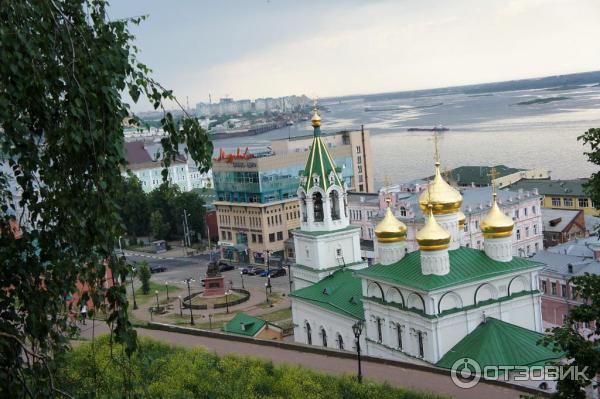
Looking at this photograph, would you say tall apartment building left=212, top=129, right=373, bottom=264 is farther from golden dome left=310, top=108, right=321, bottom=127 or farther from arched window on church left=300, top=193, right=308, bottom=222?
golden dome left=310, top=108, right=321, bottom=127

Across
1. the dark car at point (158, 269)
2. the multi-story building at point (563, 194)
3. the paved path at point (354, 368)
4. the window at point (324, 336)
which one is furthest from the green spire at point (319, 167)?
the dark car at point (158, 269)

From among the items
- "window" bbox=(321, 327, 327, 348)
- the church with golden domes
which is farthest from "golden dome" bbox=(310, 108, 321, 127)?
"window" bbox=(321, 327, 327, 348)

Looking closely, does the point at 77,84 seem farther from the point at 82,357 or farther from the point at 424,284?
the point at 424,284

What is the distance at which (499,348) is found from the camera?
15.0 meters

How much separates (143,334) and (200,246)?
3050 cm

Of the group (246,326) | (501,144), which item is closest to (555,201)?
(246,326)

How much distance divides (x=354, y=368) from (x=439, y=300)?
2787mm

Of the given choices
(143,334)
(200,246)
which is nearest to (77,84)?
(143,334)

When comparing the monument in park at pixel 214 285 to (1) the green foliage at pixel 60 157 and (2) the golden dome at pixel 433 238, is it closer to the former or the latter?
(2) the golden dome at pixel 433 238

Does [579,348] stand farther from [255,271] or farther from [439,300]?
[255,271]

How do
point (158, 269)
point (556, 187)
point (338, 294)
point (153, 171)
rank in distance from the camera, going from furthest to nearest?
point (153, 171), point (158, 269), point (556, 187), point (338, 294)

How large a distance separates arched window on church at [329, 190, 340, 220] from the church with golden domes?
228 centimetres

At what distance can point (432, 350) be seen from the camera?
624 inches

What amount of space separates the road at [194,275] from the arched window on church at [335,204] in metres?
12.0
